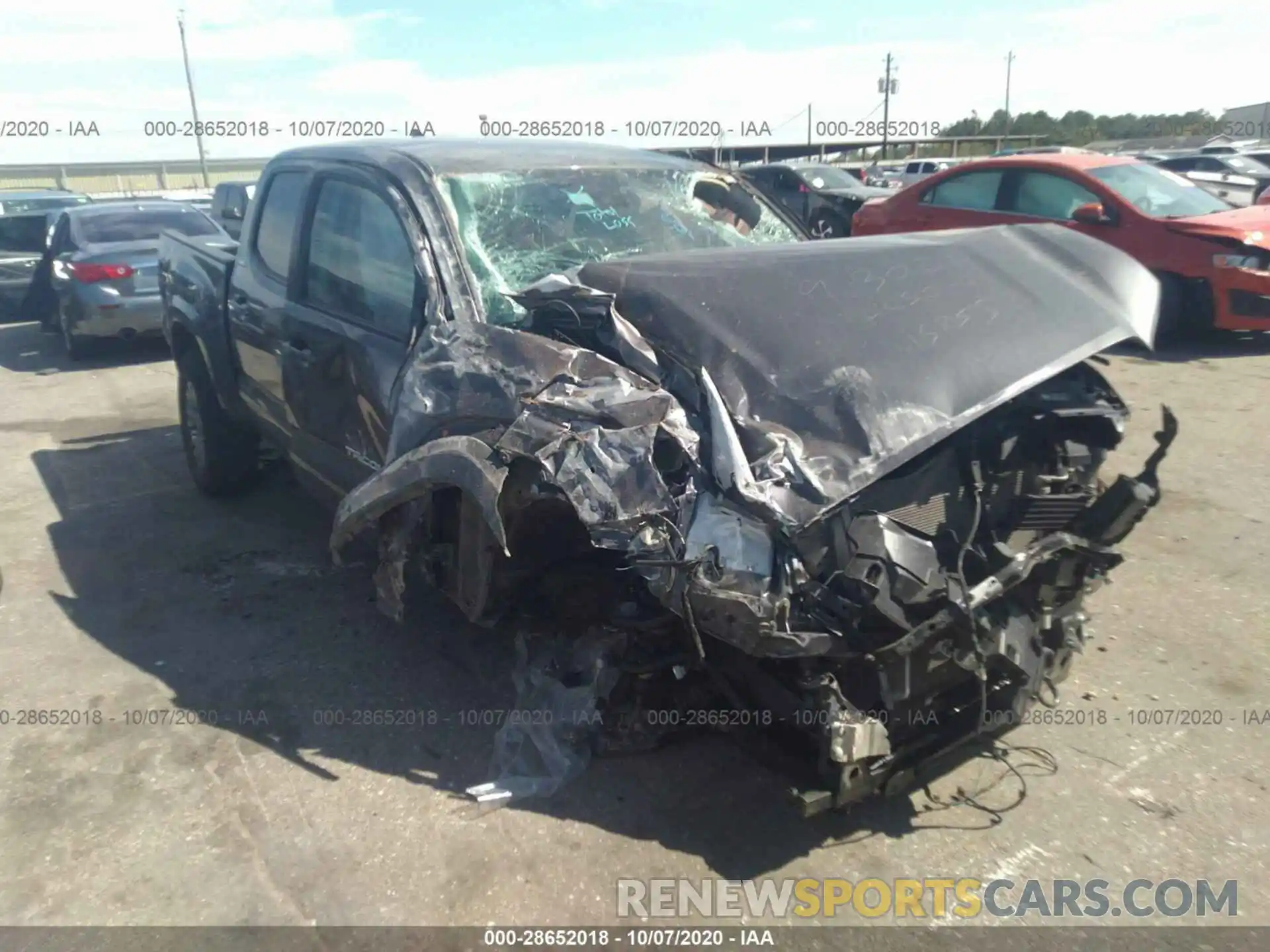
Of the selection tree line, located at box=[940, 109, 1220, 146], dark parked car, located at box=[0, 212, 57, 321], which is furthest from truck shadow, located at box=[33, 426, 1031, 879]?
tree line, located at box=[940, 109, 1220, 146]

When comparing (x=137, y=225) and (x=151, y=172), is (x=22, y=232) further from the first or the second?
(x=151, y=172)

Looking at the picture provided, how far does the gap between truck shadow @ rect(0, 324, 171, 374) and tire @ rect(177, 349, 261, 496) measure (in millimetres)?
4773

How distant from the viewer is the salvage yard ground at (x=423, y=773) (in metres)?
2.82

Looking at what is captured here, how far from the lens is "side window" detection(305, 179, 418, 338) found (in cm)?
362

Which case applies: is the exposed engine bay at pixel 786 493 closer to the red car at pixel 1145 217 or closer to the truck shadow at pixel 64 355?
the red car at pixel 1145 217

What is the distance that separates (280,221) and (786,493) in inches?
124

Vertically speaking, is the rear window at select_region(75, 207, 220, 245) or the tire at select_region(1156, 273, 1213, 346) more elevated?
the rear window at select_region(75, 207, 220, 245)

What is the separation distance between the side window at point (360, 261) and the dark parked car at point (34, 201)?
1189 centimetres

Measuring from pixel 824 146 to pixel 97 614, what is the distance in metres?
34.5

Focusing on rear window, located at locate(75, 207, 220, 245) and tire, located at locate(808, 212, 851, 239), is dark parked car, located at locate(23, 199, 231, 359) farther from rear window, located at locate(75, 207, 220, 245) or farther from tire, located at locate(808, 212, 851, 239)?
tire, located at locate(808, 212, 851, 239)

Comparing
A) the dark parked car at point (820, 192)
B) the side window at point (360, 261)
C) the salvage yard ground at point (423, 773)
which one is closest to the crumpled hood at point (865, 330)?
the side window at point (360, 261)

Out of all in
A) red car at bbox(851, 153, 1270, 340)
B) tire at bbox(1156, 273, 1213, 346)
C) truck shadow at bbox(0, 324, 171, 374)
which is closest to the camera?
red car at bbox(851, 153, 1270, 340)

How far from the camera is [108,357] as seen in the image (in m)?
11.0

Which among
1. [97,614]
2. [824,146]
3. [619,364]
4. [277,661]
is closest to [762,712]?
[619,364]
